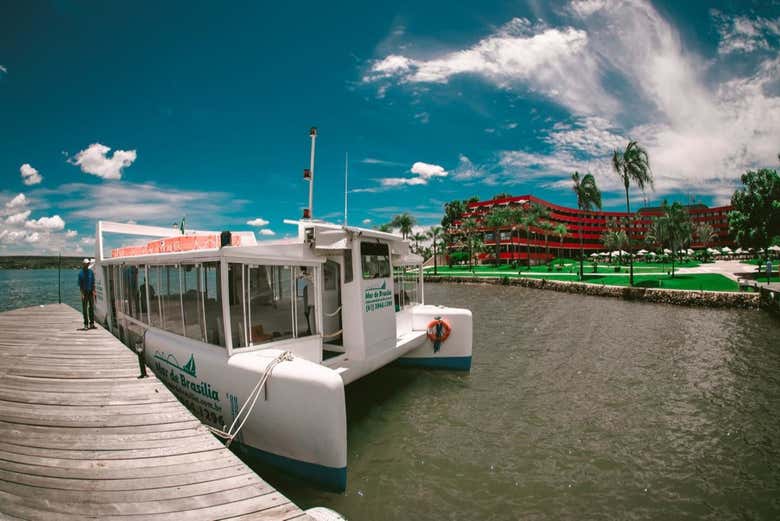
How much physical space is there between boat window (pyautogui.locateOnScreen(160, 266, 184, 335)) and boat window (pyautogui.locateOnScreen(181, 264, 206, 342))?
243mm

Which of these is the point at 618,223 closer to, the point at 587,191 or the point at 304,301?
the point at 587,191

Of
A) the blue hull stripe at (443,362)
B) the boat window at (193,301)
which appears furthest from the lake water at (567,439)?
the boat window at (193,301)

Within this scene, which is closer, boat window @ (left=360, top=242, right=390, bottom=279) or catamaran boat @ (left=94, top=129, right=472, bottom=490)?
catamaran boat @ (left=94, top=129, right=472, bottom=490)

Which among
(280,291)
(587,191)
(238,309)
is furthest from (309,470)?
(587,191)

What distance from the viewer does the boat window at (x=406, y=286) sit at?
1055cm

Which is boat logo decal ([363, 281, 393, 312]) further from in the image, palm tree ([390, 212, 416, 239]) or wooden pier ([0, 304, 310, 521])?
palm tree ([390, 212, 416, 239])

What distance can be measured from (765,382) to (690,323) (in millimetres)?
11861

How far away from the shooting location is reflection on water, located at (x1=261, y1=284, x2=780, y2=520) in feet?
17.5

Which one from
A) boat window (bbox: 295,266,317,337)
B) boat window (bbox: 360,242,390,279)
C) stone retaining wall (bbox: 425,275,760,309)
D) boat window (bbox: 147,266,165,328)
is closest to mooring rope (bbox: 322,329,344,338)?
boat window (bbox: 295,266,317,337)

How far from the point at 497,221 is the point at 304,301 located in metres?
75.3

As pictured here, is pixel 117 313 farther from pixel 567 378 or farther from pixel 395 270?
pixel 567 378

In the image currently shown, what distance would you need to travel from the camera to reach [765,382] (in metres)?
10.7

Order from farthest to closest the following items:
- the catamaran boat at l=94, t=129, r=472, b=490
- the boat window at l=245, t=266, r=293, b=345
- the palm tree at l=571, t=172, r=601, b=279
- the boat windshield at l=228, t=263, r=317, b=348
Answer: the palm tree at l=571, t=172, r=601, b=279
the boat window at l=245, t=266, r=293, b=345
the boat windshield at l=228, t=263, r=317, b=348
the catamaran boat at l=94, t=129, r=472, b=490

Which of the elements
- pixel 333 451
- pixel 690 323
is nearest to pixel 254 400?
pixel 333 451
